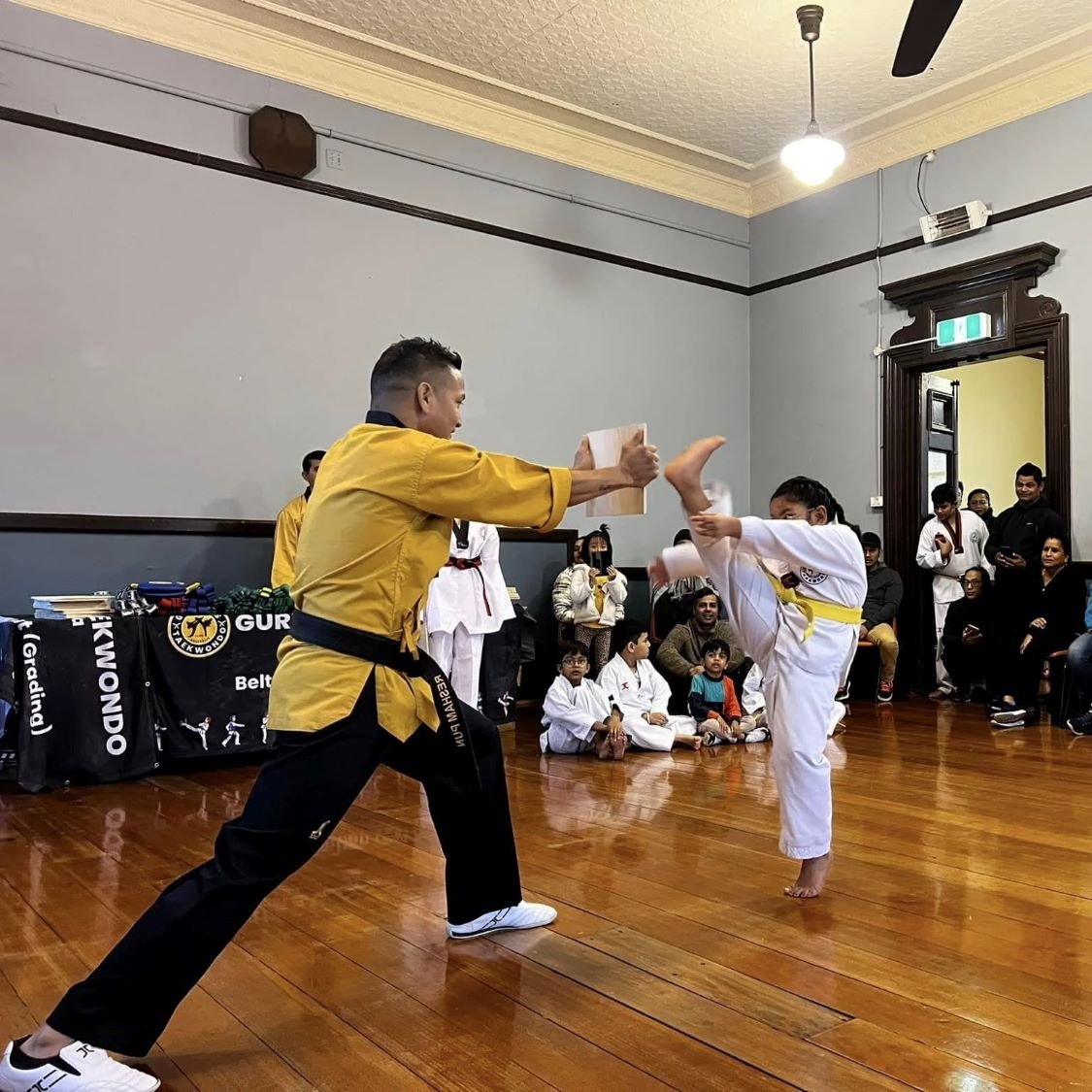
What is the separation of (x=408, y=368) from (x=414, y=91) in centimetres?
478

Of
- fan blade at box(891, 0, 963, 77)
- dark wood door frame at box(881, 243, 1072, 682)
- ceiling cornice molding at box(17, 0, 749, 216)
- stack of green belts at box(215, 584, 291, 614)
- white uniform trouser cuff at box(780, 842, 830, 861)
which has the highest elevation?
ceiling cornice molding at box(17, 0, 749, 216)

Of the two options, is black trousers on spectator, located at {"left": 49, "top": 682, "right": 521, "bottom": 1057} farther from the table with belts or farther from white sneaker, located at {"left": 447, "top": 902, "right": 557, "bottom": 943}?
the table with belts

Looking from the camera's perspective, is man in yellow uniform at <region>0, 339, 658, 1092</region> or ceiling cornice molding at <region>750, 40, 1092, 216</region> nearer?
man in yellow uniform at <region>0, 339, 658, 1092</region>

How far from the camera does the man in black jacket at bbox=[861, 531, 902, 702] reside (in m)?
6.33

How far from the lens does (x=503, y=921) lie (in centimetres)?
218

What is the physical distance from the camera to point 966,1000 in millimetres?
1834

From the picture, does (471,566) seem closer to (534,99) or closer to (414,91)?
(414,91)

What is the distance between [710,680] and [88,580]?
303 centimetres

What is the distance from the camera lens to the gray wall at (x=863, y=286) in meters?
5.88

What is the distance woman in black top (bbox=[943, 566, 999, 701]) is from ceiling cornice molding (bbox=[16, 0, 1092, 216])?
9.20 feet

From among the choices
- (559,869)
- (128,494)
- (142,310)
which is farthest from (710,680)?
(142,310)

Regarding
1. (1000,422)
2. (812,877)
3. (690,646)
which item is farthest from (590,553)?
(1000,422)

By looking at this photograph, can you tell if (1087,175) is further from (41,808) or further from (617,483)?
(41,808)

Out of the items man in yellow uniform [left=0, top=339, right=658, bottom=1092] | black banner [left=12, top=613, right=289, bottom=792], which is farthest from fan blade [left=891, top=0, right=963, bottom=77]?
black banner [left=12, top=613, right=289, bottom=792]
